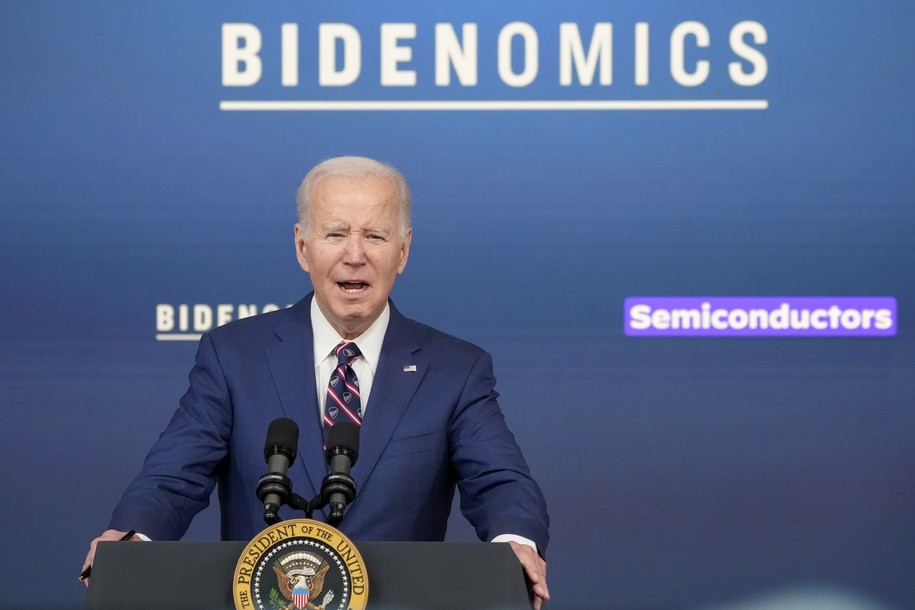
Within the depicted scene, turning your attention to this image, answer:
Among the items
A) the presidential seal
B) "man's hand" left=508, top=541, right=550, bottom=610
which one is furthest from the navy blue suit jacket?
the presidential seal

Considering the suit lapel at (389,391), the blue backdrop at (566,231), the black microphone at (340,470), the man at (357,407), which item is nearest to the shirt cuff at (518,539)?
the man at (357,407)

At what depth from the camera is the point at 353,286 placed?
2.76m

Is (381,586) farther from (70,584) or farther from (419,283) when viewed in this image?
(70,584)

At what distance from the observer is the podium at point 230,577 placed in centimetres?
200

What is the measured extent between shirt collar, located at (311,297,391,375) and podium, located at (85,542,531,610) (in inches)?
33.7

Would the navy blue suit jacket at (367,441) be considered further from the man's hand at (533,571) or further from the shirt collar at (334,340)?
the man's hand at (533,571)

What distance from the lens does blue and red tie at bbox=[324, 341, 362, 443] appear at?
2.76 meters

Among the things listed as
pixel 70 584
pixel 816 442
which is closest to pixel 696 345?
pixel 816 442

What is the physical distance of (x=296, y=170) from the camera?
4562 mm

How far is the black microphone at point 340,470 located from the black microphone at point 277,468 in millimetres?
61

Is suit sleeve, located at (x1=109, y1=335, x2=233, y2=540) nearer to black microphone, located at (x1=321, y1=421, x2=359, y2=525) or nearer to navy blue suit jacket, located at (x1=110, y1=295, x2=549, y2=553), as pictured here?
navy blue suit jacket, located at (x1=110, y1=295, x2=549, y2=553)

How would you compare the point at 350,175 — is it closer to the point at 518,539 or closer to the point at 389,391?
the point at 389,391

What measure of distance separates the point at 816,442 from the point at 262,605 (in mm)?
3060

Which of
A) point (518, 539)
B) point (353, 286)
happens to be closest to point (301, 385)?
point (353, 286)
